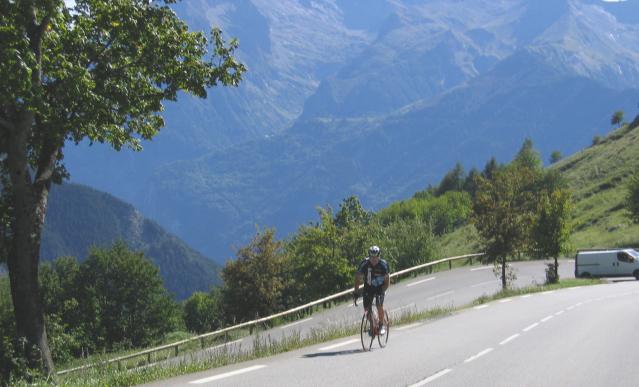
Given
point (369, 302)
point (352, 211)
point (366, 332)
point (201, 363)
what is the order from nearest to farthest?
point (201, 363)
point (369, 302)
point (366, 332)
point (352, 211)

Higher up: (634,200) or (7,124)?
(7,124)

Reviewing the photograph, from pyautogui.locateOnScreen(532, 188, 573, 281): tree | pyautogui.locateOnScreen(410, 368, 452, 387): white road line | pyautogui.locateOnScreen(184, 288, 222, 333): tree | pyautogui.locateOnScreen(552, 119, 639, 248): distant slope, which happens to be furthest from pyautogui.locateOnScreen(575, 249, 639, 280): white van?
pyautogui.locateOnScreen(184, 288, 222, 333): tree

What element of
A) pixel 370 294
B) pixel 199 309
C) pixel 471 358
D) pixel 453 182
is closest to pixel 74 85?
pixel 370 294

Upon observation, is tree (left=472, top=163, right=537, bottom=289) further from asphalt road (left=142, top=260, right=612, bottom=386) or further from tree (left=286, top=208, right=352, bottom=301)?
tree (left=286, top=208, right=352, bottom=301)

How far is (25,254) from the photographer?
47.6ft

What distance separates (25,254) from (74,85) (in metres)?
4.00

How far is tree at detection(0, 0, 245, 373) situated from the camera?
13586mm

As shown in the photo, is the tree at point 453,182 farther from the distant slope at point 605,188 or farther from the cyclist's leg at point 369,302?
the cyclist's leg at point 369,302

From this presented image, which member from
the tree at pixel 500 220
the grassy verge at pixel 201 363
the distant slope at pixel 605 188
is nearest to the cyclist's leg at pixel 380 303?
the grassy verge at pixel 201 363

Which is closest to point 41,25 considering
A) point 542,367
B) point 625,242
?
point 542,367

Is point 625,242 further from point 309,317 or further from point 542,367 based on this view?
point 542,367

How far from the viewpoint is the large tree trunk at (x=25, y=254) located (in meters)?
14.4

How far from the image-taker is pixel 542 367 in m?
11.0

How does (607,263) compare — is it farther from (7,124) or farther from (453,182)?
(453,182)
